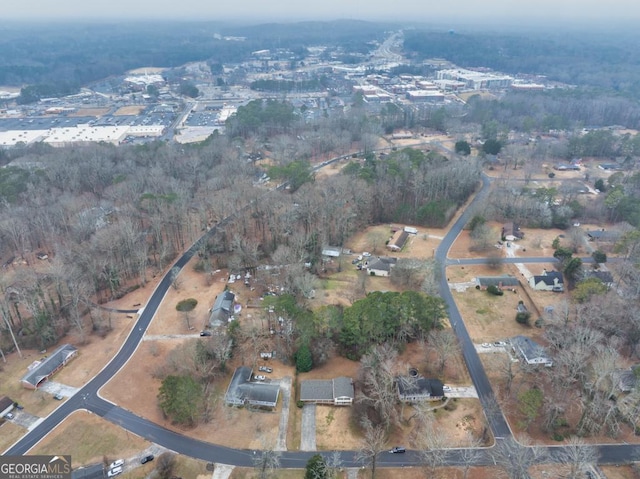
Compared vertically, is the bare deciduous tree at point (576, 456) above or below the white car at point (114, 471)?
above

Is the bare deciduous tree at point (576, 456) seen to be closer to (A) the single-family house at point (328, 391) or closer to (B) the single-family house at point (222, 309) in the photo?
(A) the single-family house at point (328, 391)

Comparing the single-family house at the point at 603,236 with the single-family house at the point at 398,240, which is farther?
the single-family house at the point at 398,240

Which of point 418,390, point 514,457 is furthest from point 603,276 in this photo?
point 514,457

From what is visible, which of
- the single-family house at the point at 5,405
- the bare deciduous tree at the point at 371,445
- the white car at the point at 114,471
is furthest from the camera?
the single-family house at the point at 5,405

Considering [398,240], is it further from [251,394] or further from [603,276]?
[251,394]

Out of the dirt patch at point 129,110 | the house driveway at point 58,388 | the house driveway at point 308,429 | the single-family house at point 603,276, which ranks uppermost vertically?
the dirt patch at point 129,110

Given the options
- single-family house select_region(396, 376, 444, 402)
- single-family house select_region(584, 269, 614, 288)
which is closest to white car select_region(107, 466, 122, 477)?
single-family house select_region(396, 376, 444, 402)

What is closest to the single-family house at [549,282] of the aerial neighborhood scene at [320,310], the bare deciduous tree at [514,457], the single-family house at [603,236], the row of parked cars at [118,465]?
the aerial neighborhood scene at [320,310]

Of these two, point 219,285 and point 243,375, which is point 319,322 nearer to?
point 243,375
